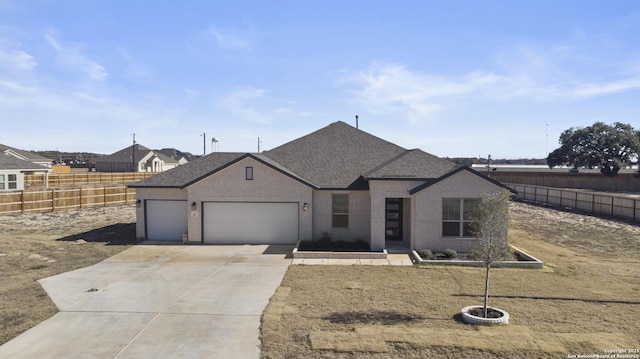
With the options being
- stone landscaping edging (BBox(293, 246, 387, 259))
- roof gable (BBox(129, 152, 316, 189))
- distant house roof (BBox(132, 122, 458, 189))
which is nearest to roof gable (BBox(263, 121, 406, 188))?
distant house roof (BBox(132, 122, 458, 189))

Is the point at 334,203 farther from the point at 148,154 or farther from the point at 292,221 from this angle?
the point at 148,154

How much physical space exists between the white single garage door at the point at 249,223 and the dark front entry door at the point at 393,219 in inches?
183

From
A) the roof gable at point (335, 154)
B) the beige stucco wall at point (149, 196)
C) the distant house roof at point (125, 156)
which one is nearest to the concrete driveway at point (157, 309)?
the beige stucco wall at point (149, 196)

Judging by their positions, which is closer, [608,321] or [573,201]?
[608,321]

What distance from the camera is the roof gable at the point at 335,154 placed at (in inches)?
867

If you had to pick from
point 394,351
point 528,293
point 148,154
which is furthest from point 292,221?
point 148,154

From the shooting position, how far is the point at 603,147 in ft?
234

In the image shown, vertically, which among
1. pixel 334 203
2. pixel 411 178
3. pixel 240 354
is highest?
pixel 411 178

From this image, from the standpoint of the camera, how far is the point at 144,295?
12227mm

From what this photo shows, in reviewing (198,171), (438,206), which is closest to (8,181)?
(198,171)

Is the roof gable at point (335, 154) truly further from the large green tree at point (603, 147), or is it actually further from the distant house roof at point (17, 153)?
the large green tree at point (603, 147)

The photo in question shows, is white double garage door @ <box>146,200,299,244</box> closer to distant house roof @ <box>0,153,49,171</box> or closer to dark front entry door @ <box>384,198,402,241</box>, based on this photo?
dark front entry door @ <box>384,198,402,241</box>

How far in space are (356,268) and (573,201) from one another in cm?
3051

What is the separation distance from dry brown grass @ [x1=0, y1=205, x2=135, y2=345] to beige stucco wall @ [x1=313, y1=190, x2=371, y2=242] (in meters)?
9.40
